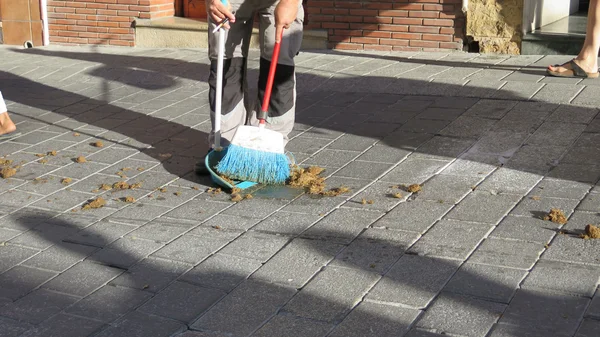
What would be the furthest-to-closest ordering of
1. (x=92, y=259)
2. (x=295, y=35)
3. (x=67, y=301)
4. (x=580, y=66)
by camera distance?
(x=580, y=66) < (x=295, y=35) < (x=92, y=259) < (x=67, y=301)

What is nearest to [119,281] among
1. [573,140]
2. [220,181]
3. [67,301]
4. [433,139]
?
[67,301]

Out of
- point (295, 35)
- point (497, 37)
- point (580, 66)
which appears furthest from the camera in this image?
point (497, 37)

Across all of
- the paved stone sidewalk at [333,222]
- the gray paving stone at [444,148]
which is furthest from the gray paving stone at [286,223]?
the gray paving stone at [444,148]

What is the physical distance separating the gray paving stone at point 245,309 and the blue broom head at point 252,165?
1293 mm

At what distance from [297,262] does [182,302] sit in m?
0.62

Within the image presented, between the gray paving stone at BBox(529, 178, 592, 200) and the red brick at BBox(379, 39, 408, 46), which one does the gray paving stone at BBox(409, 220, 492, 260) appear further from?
the red brick at BBox(379, 39, 408, 46)

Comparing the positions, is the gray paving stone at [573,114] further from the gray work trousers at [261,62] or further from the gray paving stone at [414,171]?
the gray work trousers at [261,62]

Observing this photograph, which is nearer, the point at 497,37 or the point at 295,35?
the point at 295,35

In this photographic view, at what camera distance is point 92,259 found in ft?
13.6

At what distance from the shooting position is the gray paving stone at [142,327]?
11.1ft

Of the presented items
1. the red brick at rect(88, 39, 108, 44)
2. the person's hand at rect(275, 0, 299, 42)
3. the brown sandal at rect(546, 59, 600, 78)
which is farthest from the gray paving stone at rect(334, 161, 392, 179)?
the red brick at rect(88, 39, 108, 44)

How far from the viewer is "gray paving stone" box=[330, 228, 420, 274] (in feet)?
13.0

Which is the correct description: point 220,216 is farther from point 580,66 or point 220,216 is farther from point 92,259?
point 580,66

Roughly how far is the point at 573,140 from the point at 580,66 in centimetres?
185
